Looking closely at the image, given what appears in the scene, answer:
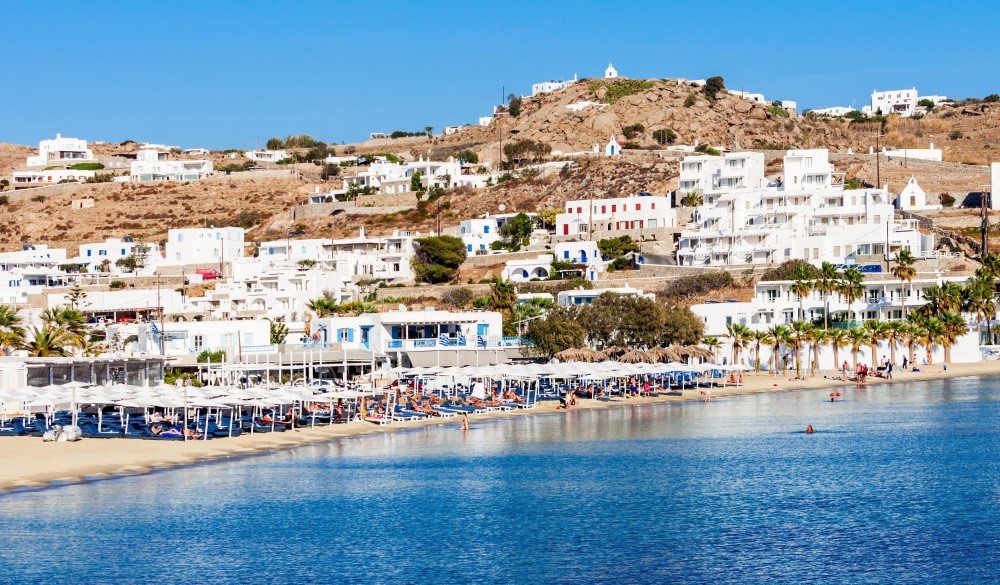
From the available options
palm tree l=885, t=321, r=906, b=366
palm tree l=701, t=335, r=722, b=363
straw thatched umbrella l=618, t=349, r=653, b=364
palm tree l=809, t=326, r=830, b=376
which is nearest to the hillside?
palm tree l=885, t=321, r=906, b=366

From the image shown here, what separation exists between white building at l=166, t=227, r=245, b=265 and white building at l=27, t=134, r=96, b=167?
232 ft

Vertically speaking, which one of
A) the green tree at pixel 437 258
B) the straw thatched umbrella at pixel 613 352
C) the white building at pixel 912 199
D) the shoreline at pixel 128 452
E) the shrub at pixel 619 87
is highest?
the shrub at pixel 619 87

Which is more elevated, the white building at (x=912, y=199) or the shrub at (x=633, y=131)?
the shrub at (x=633, y=131)

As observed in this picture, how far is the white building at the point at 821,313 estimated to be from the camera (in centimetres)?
8475

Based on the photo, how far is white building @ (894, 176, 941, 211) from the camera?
11556cm

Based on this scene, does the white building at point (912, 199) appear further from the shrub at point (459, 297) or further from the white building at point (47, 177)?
the white building at point (47, 177)

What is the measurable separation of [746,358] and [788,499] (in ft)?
143

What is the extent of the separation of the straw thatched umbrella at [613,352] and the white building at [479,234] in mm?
39502

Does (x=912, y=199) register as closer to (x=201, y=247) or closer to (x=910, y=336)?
(x=910, y=336)

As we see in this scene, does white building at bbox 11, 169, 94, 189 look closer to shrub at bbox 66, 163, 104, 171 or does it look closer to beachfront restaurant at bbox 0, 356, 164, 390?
shrub at bbox 66, 163, 104, 171

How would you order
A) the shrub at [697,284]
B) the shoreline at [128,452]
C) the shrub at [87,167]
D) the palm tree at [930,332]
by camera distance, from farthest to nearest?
1. the shrub at [87,167]
2. the shrub at [697,284]
3. the palm tree at [930,332]
4. the shoreline at [128,452]

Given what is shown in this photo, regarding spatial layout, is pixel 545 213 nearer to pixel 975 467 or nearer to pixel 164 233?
pixel 164 233

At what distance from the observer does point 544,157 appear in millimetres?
155000

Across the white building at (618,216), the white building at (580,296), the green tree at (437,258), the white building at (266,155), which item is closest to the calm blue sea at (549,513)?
the white building at (580,296)
